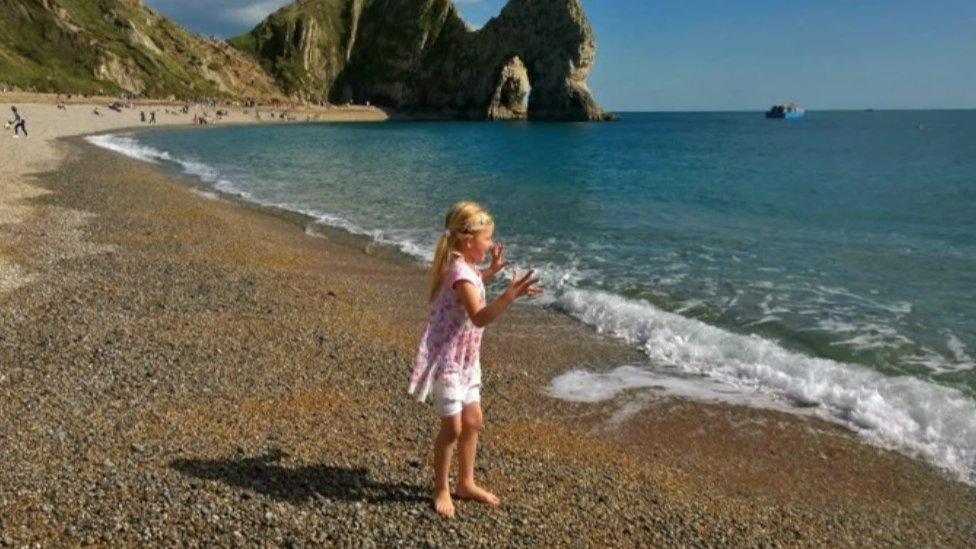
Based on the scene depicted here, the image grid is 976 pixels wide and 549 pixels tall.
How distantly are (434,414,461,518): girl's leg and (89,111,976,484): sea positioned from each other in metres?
3.99

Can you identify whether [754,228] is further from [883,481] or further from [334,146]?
[334,146]

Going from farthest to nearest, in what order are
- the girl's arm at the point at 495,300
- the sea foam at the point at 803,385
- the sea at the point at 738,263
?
the sea at the point at 738,263, the sea foam at the point at 803,385, the girl's arm at the point at 495,300

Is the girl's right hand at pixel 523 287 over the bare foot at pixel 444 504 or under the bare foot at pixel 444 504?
over

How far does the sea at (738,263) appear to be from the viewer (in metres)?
10.2

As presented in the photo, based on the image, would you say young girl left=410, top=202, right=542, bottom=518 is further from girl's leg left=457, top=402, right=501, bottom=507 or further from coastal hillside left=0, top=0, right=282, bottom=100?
coastal hillside left=0, top=0, right=282, bottom=100

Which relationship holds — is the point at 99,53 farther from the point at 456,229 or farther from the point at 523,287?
the point at 523,287

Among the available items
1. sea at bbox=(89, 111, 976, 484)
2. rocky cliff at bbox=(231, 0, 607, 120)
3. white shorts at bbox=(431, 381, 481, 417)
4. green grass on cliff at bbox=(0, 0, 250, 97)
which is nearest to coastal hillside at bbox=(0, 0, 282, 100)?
green grass on cliff at bbox=(0, 0, 250, 97)

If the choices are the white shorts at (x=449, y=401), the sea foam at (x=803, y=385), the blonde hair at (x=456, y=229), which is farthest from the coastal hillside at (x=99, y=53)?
the white shorts at (x=449, y=401)

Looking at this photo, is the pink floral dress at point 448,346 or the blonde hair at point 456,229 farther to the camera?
the pink floral dress at point 448,346

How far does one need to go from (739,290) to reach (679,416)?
303 inches

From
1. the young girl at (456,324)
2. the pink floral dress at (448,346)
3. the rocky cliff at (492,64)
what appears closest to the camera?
the young girl at (456,324)

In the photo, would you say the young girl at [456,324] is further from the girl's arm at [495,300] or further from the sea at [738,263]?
the sea at [738,263]

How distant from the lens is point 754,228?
26031 mm

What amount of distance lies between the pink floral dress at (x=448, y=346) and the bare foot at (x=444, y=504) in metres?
0.90
